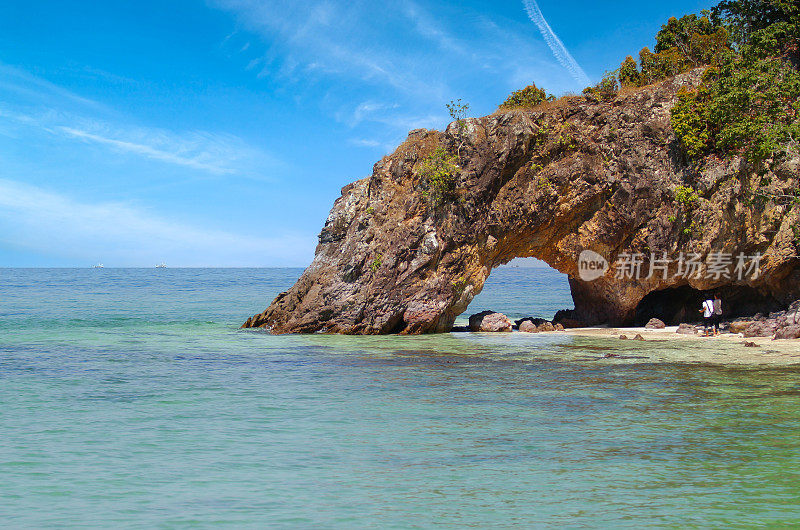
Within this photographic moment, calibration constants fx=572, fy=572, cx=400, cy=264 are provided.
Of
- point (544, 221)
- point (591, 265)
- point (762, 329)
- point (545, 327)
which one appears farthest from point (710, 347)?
point (544, 221)

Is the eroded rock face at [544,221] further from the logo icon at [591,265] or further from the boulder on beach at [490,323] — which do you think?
the boulder on beach at [490,323]

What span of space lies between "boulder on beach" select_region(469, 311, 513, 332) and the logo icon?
4.11 meters

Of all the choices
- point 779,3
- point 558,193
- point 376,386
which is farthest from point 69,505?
point 779,3

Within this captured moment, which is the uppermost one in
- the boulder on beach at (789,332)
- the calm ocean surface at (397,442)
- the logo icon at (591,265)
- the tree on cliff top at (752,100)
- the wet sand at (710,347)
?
the tree on cliff top at (752,100)

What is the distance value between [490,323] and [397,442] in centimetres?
1737

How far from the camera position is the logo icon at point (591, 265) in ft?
82.5

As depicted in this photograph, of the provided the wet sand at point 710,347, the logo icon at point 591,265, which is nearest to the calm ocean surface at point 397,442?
the wet sand at point 710,347

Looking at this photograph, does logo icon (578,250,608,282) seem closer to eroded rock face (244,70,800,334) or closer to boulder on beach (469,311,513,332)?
eroded rock face (244,70,800,334)

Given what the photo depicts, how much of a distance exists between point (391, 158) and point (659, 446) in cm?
2046

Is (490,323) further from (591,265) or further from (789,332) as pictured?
(789,332)

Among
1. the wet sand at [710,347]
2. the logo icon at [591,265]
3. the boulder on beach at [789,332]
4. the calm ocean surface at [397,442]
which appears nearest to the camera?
the calm ocean surface at [397,442]

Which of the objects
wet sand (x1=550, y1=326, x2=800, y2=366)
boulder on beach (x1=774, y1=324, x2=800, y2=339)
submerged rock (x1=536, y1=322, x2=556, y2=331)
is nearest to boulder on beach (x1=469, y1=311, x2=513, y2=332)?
submerged rock (x1=536, y1=322, x2=556, y2=331)

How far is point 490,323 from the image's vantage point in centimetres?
2608

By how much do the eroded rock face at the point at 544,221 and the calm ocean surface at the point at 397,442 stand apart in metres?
7.09
